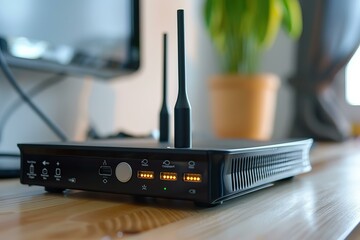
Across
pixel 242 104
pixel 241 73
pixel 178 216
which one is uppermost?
pixel 241 73

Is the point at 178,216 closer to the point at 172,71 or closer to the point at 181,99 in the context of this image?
the point at 181,99

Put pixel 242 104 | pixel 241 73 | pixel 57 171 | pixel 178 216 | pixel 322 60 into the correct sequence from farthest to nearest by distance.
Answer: pixel 322 60, pixel 241 73, pixel 242 104, pixel 57 171, pixel 178 216

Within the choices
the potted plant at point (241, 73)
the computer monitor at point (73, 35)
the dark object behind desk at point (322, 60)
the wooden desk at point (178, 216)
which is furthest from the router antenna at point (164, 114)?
the dark object behind desk at point (322, 60)

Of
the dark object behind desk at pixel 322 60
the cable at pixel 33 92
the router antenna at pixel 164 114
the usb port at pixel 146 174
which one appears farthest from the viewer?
the dark object behind desk at pixel 322 60

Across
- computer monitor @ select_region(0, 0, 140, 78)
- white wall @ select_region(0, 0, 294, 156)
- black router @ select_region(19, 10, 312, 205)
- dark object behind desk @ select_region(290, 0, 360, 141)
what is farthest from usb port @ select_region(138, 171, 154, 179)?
dark object behind desk @ select_region(290, 0, 360, 141)

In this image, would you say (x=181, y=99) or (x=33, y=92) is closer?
(x=181, y=99)

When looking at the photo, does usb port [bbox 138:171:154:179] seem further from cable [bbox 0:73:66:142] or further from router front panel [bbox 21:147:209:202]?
cable [bbox 0:73:66:142]

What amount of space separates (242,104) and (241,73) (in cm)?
18

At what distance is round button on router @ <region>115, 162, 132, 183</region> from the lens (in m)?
0.51

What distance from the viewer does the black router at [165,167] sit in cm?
47

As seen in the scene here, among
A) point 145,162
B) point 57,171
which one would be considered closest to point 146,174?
point 145,162

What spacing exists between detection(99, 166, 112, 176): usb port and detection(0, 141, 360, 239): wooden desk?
34mm

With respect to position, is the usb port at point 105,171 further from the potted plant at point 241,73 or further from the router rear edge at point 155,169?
the potted plant at point 241,73

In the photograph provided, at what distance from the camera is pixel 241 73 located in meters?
1.81
